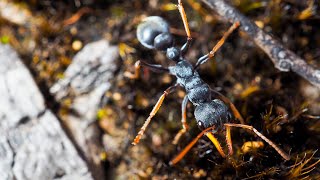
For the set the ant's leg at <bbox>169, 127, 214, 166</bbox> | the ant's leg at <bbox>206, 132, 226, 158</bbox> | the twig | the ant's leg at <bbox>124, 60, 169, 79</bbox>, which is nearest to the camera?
the ant's leg at <bbox>206, 132, 226, 158</bbox>

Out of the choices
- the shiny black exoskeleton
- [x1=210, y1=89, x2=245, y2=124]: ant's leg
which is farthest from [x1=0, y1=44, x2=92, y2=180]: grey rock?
[x1=210, y1=89, x2=245, y2=124]: ant's leg

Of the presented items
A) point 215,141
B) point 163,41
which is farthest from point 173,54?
point 215,141

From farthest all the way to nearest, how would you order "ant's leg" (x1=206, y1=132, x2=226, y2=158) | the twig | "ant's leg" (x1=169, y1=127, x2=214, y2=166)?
the twig < "ant's leg" (x1=169, y1=127, x2=214, y2=166) < "ant's leg" (x1=206, y1=132, x2=226, y2=158)

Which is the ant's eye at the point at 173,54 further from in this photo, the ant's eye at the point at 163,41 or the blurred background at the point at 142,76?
the blurred background at the point at 142,76

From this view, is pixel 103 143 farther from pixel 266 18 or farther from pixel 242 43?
pixel 266 18

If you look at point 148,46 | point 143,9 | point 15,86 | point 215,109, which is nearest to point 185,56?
point 148,46

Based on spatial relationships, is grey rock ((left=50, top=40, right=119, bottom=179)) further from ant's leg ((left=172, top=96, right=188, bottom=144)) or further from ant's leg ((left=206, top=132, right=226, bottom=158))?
ant's leg ((left=206, top=132, right=226, bottom=158))

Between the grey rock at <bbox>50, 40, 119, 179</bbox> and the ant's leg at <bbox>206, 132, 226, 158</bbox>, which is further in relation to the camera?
the grey rock at <bbox>50, 40, 119, 179</bbox>
